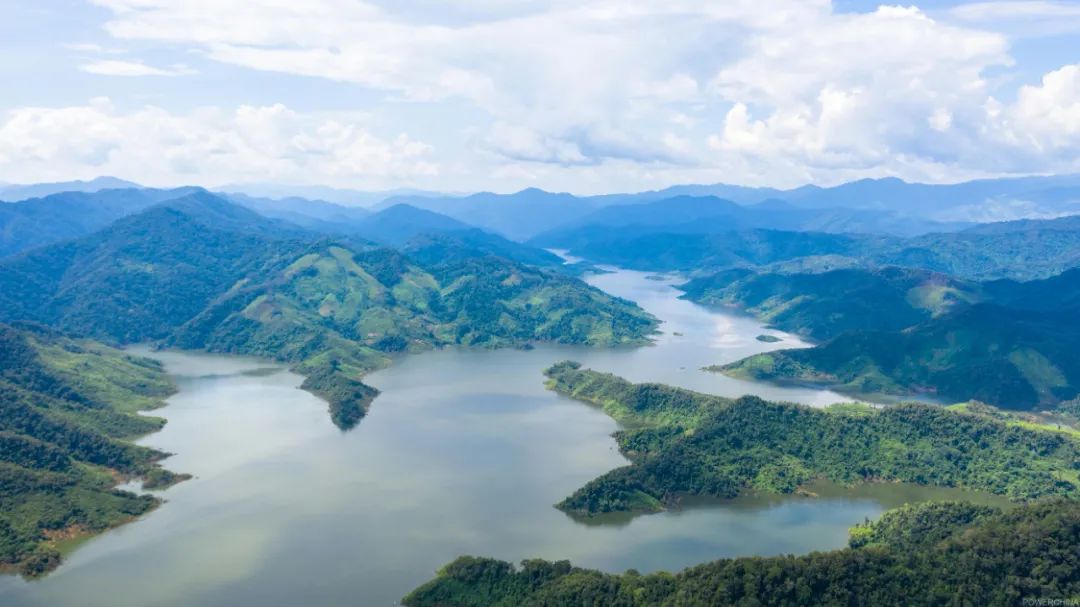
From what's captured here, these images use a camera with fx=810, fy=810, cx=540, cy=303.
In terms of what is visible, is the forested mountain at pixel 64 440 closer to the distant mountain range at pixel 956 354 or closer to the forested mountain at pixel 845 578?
the forested mountain at pixel 845 578

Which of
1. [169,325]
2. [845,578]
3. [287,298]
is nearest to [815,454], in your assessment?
[845,578]

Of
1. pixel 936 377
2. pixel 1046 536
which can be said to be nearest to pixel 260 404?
pixel 1046 536

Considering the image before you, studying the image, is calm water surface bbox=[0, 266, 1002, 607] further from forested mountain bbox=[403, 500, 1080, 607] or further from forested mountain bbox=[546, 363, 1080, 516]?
forested mountain bbox=[403, 500, 1080, 607]

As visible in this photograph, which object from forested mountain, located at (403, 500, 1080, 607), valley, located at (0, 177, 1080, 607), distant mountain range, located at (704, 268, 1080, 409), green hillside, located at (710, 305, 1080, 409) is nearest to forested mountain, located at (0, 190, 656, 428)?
valley, located at (0, 177, 1080, 607)

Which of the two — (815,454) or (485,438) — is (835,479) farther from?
(485,438)

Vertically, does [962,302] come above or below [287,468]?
above

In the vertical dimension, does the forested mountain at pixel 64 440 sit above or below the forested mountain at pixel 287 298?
below

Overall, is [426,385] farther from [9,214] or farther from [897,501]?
[9,214]

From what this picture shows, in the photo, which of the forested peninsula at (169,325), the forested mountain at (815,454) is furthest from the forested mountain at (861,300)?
the forested mountain at (815,454)
